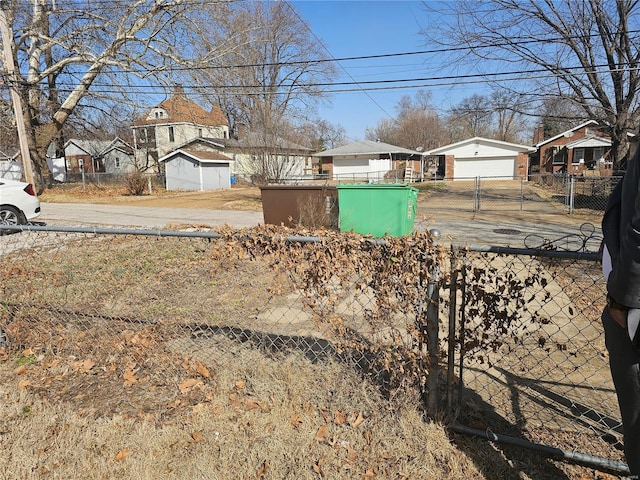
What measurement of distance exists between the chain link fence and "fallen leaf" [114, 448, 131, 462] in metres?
0.38

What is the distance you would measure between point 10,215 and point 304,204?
7255mm

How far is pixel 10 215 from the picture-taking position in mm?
10227

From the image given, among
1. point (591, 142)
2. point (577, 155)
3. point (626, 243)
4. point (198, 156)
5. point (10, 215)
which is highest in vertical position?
point (591, 142)

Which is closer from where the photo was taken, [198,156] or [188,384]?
[188,384]

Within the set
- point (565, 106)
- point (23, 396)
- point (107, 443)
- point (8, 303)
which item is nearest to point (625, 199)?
point (107, 443)

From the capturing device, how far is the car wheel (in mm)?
10055

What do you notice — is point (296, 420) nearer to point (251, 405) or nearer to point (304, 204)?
point (251, 405)

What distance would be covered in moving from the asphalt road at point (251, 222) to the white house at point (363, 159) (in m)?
23.2

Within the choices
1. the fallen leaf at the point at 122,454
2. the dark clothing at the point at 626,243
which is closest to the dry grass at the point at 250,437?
the fallen leaf at the point at 122,454

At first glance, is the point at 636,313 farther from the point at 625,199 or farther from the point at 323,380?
the point at 323,380

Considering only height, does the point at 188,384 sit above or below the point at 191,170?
below

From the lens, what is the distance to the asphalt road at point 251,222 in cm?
1028

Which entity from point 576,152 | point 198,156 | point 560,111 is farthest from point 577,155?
point 198,156

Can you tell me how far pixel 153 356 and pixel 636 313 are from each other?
3.11 meters
